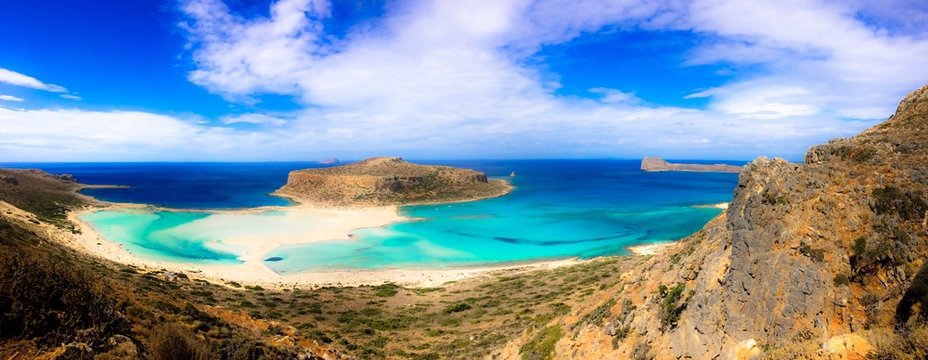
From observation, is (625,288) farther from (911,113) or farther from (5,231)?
(5,231)

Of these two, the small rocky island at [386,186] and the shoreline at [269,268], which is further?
the small rocky island at [386,186]

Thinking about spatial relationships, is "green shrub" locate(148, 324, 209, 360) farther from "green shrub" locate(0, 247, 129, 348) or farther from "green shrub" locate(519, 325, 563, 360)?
"green shrub" locate(519, 325, 563, 360)

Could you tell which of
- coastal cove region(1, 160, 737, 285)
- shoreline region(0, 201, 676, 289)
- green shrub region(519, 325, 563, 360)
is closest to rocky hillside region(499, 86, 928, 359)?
green shrub region(519, 325, 563, 360)

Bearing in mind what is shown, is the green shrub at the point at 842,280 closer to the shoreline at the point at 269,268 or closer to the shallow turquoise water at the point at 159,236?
the shoreline at the point at 269,268

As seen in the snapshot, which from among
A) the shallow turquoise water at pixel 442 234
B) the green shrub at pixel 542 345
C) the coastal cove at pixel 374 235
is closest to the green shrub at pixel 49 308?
the green shrub at pixel 542 345

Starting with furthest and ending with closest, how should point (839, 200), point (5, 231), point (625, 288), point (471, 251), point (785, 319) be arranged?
point (471, 251) < point (5, 231) < point (625, 288) < point (839, 200) < point (785, 319)

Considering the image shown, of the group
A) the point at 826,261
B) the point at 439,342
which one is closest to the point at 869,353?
the point at 826,261
